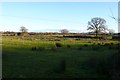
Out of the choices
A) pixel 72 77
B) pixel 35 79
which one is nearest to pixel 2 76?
pixel 35 79

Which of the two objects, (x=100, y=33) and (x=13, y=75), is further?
(x=100, y=33)

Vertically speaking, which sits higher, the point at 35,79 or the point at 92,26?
the point at 92,26

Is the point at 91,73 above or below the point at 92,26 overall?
below

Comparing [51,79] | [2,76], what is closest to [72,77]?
[51,79]

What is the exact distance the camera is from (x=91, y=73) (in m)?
17.3

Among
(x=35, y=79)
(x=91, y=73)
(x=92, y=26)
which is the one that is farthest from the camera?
(x=92, y=26)

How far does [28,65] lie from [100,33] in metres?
92.4

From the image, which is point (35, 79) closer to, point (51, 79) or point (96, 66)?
point (51, 79)

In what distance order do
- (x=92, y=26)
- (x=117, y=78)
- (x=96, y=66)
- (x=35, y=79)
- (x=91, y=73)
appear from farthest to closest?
(x=92, y=26) < (x=96, y=66) < (x=91, y=73) < (x=35, y=79) < (x=117, y=78)

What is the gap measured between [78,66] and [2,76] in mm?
5770

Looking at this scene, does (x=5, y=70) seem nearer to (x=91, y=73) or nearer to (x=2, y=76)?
(x=2, y=76)

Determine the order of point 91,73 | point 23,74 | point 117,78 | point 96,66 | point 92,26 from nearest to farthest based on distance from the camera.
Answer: point 117,78 → point 23,74 → point 91,73 → point 96,66 → point 92,26

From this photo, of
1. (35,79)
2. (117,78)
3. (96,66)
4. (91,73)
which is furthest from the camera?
(96,66)

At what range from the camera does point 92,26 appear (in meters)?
107
